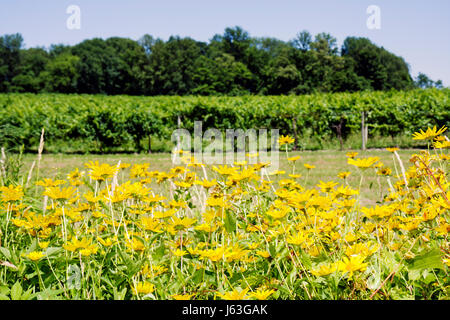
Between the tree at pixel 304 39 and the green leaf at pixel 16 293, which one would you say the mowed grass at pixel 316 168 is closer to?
the green leaf at pixel 16 293

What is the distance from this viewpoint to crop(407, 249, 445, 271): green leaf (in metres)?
1.02

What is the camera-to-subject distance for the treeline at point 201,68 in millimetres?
48594

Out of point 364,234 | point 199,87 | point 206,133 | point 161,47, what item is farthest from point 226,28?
point 364,234

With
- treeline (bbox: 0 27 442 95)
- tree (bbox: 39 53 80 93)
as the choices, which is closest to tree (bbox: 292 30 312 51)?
treeline (bbox: 0 27 442 95)

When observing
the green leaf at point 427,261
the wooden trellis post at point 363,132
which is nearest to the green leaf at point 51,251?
the green leaf at point 427,261

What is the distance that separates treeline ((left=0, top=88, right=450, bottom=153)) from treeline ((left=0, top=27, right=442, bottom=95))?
1225 inches

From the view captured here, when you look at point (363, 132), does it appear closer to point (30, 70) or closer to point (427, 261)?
point (427, 261)

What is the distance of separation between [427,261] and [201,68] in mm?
51095

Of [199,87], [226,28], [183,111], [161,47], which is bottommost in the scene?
[183,111]

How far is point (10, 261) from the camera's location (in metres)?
1.29
